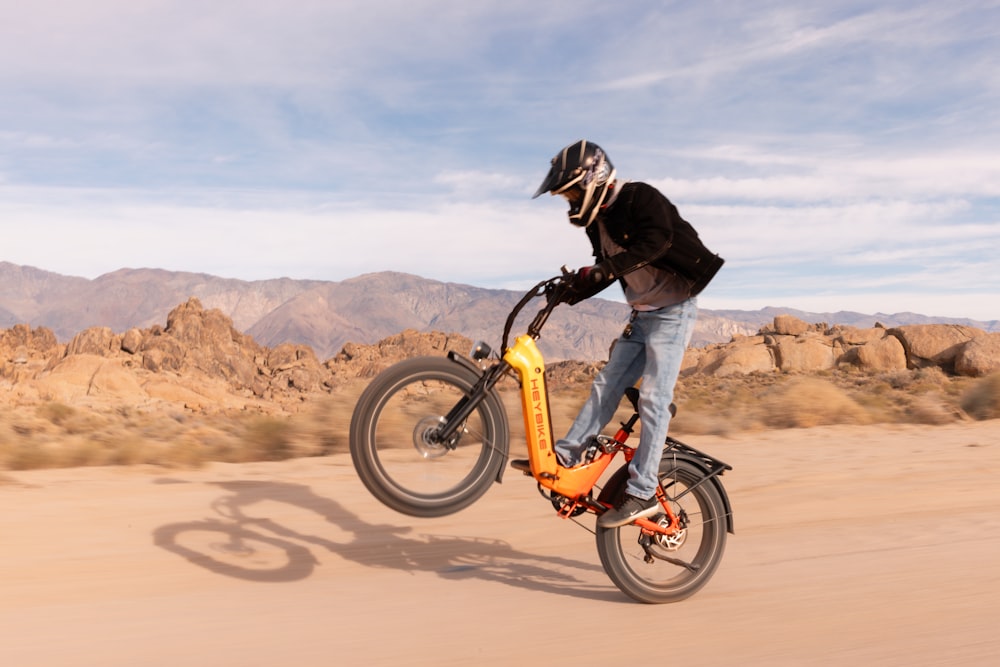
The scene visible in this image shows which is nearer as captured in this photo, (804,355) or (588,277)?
(588,277)

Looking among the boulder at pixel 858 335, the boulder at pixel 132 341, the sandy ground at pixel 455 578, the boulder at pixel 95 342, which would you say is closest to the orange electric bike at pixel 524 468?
the sandy ground at pixel 455 578

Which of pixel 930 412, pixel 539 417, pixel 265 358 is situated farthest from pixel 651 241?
pixel 265 358

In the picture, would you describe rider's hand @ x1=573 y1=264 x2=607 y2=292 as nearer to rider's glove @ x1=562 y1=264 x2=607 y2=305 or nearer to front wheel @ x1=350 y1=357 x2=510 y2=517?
rider's glove @ x1=562 y1=264 x2=607 y2=305

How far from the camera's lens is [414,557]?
5820 millimetres

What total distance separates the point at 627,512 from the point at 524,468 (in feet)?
2.02

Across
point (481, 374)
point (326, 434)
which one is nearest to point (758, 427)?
point (326, 434)

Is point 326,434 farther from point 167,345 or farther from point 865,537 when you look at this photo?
point 167,345

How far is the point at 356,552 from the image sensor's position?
5.96m

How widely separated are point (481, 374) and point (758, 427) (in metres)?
8.50

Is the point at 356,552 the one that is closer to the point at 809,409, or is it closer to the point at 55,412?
the point at 55,412

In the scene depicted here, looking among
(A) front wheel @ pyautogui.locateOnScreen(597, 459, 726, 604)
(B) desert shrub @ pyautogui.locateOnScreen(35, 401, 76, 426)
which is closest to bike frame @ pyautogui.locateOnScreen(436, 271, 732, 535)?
(A) front wheel @ pyautogui.locateOnScreen(597, 459, 726, 604)

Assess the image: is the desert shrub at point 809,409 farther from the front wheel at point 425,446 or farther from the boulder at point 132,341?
the boulder at point 132,341

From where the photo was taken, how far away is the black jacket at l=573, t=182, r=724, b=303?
4527mm

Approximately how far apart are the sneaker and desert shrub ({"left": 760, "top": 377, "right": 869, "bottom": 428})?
8.58 m
